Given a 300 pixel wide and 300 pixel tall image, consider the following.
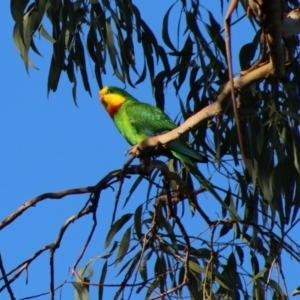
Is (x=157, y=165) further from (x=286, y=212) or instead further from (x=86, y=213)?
(x=286, y=212)

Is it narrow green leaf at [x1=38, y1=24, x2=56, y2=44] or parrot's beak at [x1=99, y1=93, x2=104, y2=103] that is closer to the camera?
narrow green leaf at [x1=38, y1=24, x2=56, y2=44]

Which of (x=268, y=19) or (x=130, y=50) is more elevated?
(x=130, y=50)

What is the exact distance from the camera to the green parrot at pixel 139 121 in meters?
3.53

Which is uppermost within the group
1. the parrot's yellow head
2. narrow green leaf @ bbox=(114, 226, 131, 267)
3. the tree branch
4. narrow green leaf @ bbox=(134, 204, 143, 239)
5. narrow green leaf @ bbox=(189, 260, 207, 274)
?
the parrot's yellow head

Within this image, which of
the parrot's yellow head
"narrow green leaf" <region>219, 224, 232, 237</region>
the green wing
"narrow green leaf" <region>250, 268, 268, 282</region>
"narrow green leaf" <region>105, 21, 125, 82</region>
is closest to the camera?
"narrow green leaf" <region>250, 268, 268, 282</region>

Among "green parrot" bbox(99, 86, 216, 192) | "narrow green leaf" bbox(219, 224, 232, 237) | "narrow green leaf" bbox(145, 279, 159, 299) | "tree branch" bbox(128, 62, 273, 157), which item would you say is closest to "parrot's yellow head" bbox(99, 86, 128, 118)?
"green parrot" bbox(99, 86, 216, 192)

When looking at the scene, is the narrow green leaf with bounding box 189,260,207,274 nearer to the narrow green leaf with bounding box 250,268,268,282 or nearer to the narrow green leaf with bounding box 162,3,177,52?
the narrow green leaf with bounding box 250,268,268,282

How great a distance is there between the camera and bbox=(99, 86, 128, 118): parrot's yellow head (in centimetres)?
449

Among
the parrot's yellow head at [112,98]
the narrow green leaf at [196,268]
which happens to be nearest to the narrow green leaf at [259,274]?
the narrow green leaf at [196,268]

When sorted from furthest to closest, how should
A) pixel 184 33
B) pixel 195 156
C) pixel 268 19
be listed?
pixel 184 33 → pixel 195 156 → pixel 268 19

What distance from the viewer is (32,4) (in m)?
3.56

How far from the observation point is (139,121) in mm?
4152

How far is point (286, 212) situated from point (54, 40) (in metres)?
1.11

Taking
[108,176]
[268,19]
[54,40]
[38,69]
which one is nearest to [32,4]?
[54,40]
